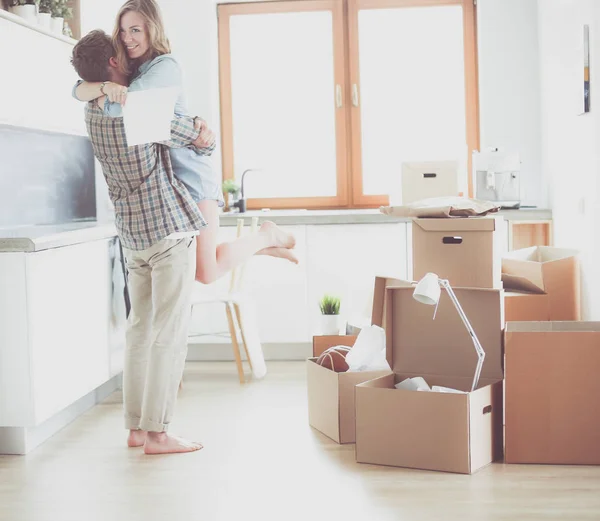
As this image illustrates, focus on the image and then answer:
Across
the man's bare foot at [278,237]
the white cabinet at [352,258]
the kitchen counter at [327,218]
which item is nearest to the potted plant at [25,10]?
the man's bare foot at [278,237]

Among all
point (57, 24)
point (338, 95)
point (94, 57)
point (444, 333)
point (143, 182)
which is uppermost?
point (57, 24)

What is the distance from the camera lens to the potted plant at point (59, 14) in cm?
415

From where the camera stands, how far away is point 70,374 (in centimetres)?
375

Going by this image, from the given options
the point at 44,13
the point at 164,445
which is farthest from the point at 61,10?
the point at 164,445

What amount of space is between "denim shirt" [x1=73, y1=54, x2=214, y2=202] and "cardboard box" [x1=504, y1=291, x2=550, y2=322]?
56.4 inches

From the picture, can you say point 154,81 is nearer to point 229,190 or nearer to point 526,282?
point 526,282

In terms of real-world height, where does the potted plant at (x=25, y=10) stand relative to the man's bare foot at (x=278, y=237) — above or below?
above

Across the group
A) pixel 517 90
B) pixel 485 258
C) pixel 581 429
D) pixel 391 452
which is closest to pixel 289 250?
pixel 485 258

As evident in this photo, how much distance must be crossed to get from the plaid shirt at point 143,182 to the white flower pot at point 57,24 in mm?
1039

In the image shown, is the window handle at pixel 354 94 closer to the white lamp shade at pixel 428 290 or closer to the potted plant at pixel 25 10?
Result: the potted plant at pixel 25 10

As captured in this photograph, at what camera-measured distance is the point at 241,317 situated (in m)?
4.78

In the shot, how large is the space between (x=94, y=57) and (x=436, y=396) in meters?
1.67

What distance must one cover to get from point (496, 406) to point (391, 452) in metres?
0.41

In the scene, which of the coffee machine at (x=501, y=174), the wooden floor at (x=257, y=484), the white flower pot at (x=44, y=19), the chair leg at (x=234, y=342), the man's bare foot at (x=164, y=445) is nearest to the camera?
the wooden floor at (x=257, y=484)
